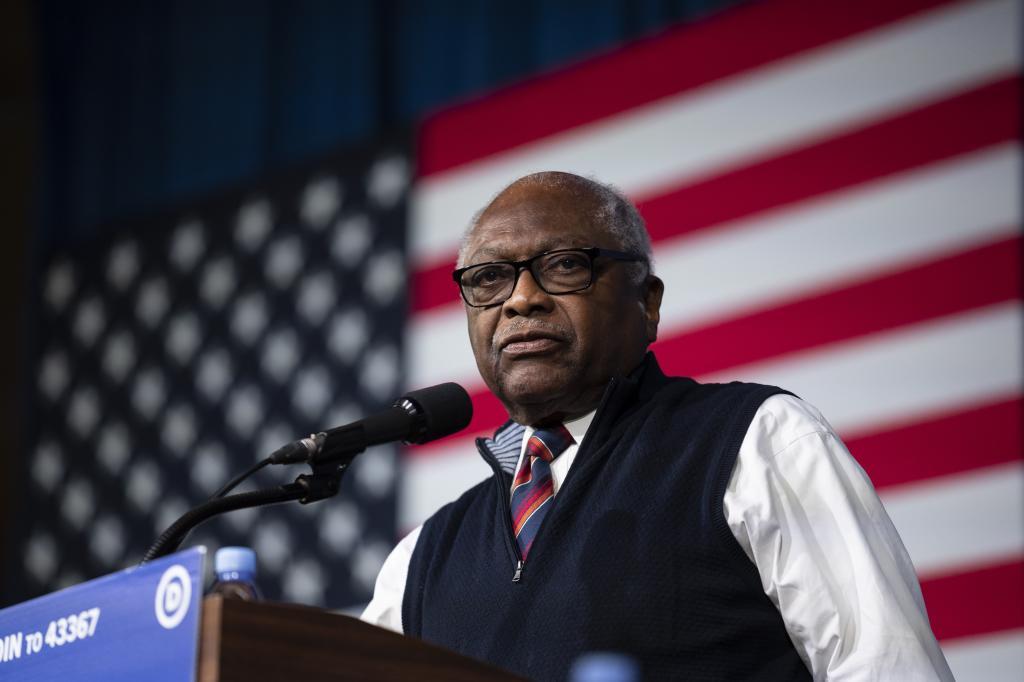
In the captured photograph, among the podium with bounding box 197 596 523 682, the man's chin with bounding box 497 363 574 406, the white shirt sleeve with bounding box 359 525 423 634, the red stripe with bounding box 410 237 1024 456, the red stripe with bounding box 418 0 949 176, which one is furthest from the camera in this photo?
the red stripe with bounding box 418 0 949 176

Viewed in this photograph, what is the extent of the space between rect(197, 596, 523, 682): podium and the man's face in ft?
2.56

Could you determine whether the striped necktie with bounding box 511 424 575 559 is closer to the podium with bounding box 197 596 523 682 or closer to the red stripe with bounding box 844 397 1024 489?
the podium with bounding box 197 596 523 682

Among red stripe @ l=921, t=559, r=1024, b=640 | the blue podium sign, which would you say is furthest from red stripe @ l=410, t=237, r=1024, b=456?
the blue podium sign

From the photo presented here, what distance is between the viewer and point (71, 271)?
493 centimetres

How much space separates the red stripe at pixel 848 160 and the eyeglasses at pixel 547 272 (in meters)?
→ 1.65

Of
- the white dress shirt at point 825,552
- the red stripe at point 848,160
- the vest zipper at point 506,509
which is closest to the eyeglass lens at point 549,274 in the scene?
the vest zipper at point 506,509

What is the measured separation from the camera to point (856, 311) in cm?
325

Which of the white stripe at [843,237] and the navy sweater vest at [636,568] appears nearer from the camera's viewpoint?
the navy sweater vest at [636,568]

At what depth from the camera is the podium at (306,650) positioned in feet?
3.04

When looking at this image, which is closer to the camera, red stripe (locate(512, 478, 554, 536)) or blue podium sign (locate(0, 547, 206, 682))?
blue podium sign (locate(0, 547, 206, 682))

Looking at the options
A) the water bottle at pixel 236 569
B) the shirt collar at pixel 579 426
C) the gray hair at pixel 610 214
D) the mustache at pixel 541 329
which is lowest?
the water bottle at pixel 236 569

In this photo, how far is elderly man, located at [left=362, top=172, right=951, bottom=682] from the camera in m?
1.42

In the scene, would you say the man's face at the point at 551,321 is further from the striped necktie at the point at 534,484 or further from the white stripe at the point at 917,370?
the white stripe at the point at 917,370

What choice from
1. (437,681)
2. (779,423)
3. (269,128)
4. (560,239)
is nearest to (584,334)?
(560,239)
